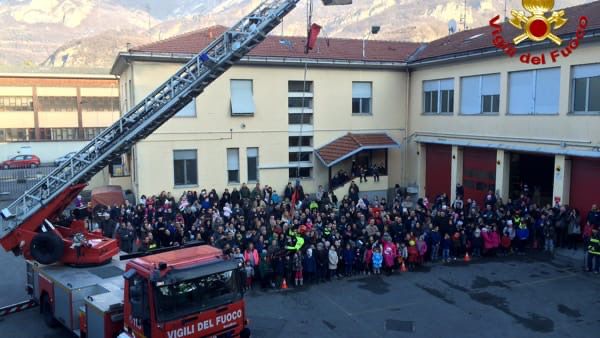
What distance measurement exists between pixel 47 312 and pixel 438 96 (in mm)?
19838

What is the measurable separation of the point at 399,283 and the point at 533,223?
611 centimetres

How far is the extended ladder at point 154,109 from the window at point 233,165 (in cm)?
1238

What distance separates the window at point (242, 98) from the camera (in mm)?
23766

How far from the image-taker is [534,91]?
19750 millimetres

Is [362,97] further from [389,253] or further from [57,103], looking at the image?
[57,103]


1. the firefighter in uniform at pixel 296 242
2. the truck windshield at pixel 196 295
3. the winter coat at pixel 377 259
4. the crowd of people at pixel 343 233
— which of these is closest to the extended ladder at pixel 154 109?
the crowd of people at pixel 343 233

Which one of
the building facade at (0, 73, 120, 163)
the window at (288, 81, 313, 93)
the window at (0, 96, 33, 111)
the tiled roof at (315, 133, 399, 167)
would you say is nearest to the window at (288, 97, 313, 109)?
the window at (288, 81, 313, 93)

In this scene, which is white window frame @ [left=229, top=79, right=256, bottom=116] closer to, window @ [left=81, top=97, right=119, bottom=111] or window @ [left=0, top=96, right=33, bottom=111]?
window @ [left=81, top=97, right=119, bottom=111]

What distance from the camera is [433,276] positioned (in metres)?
15.0

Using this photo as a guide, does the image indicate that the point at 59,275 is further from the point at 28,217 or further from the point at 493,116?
the point at 493,116

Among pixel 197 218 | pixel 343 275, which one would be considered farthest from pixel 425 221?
pixel 197 218

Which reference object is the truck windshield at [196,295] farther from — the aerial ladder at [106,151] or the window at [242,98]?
the window at [242,98]

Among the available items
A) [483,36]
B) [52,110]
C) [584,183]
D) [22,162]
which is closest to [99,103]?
[52,110]

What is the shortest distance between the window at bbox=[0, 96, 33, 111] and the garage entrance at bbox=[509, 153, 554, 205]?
40628 mm
